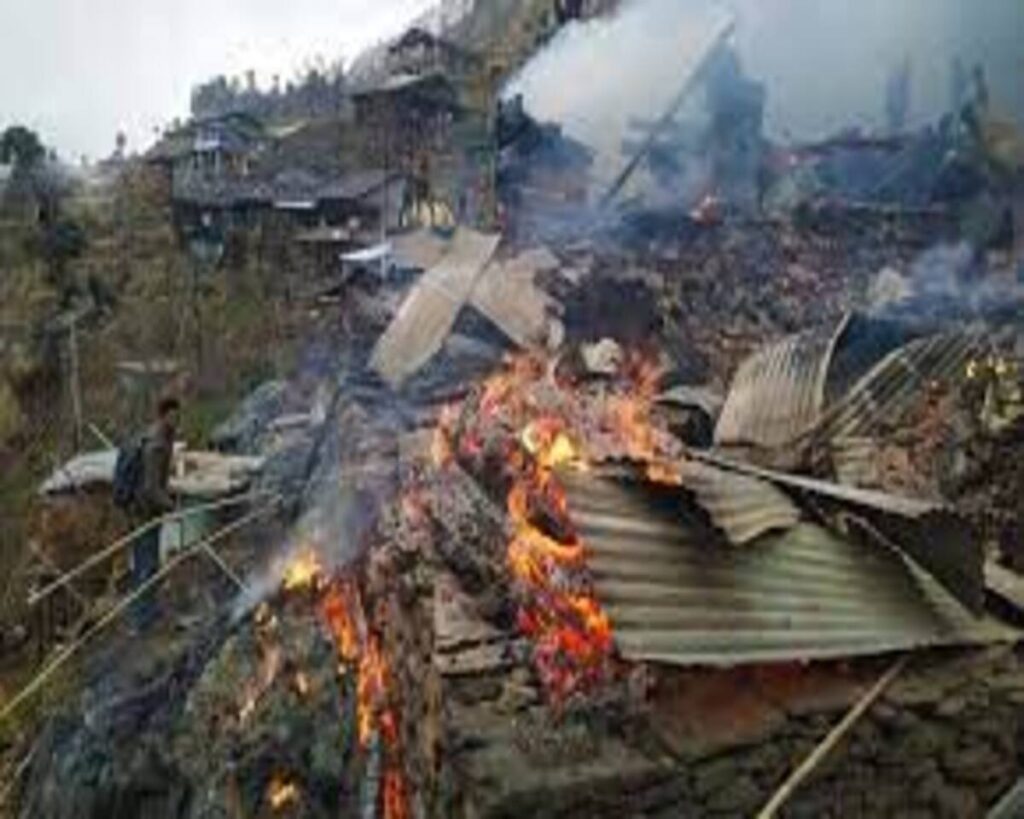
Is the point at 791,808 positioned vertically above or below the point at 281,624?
above

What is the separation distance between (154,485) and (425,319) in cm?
366

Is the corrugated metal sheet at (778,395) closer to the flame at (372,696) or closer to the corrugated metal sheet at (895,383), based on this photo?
the corrugated metal sheet at (895,383)

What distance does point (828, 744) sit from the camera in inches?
255

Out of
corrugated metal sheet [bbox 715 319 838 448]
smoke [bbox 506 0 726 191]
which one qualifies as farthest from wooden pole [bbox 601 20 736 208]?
corrugated metal sheet [bbox 715 319 838 448]

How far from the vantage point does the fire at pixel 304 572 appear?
445 inches

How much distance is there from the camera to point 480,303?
15.6 metres

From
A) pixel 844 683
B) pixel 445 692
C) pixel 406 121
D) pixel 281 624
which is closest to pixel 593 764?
pixel 445 692

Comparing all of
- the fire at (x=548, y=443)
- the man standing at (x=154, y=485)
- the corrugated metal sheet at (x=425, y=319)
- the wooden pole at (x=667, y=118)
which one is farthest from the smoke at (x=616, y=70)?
the fire at (x=548, y=443)

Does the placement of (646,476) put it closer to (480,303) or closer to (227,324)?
(480,303)

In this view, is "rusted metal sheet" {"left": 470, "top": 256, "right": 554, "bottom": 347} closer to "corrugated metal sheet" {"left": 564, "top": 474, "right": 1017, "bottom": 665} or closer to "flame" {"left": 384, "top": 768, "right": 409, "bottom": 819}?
"flame" {"left": 384, "top": 768, "right": 409, "bottom": 819}

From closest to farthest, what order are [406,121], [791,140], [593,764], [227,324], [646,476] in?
[593,764]
[646,476]
[791,140]
[227,324]
[406,121]

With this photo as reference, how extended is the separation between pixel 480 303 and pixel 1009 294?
18.4 feet

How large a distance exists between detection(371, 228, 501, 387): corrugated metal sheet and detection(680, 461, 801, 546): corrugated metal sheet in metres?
6.90

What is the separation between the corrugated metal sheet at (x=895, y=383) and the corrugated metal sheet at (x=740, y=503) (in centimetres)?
281
